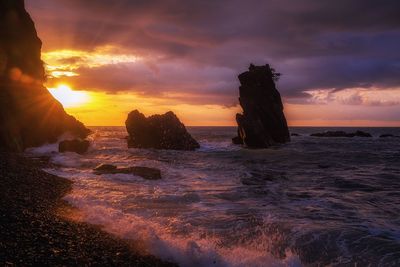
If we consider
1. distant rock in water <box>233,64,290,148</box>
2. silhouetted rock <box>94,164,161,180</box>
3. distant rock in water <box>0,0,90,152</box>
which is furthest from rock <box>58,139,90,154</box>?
distant rock in water <box>233,64,290,148</box>

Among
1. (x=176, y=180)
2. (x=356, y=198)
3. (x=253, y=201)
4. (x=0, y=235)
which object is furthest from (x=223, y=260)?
(x=176, y=180)

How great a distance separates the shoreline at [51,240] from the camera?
8.45 m

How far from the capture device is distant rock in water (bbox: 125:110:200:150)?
5512 cm

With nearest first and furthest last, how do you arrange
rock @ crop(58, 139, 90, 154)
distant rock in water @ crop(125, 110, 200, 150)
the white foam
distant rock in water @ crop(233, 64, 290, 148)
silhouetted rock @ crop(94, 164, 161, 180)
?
the white foam → silhouetted rock @ crop(94, 164, 161, 180) → rock @ crop(58, 139, 90, 154) → distant rock in water @ crop(125, 110, 200, 150) → distant rock in water @ crop(233, 64, 290, 148)

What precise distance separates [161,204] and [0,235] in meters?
7.67

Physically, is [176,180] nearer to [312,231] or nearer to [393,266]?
[312,231]

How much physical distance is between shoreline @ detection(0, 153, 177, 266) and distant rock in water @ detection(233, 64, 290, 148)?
5266 centimetres

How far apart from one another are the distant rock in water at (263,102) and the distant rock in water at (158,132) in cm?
1234

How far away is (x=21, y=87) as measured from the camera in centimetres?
4406

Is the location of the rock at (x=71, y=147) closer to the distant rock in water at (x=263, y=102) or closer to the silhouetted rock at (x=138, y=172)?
the silhouetted rock at (x=138, y=172)

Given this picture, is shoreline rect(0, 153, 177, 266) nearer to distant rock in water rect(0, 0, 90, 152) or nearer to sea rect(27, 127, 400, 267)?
sea rect(27, 127, 400, 267)

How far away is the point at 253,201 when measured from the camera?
17.8 m

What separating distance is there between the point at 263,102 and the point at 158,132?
2270 centimetres

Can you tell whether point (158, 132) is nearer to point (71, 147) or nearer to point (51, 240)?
point (71, 147)
